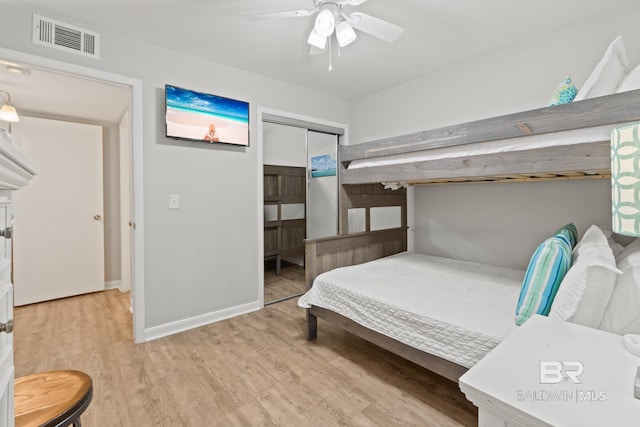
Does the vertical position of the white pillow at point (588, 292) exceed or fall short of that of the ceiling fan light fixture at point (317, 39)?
it falls short

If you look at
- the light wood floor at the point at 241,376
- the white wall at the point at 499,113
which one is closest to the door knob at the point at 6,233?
the light wood floor at the point at 241,376

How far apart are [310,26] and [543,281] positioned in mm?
2126

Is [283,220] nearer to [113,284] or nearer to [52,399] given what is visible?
[113,284]

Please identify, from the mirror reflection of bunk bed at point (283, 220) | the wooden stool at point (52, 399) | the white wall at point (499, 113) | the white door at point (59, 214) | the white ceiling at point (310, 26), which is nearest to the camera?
the wooden stool at point (52, 399)

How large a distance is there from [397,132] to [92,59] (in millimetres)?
2765

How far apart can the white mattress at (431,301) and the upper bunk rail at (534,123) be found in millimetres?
957

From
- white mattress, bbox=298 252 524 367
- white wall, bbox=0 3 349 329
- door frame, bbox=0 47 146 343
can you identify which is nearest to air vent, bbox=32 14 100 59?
white wall, bbox=0 3 349 329

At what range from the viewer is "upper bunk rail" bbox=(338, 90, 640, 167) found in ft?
4.48

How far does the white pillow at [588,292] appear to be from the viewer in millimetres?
1103

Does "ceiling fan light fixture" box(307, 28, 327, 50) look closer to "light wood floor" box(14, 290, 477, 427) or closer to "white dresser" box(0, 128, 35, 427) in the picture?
"white dresser" box(0, 128, 35, 427)

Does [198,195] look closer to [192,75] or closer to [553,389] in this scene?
[192,75]

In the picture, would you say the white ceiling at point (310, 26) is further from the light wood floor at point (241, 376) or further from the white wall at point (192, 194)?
the light wood floor at point (241, 376)

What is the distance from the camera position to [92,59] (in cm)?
213

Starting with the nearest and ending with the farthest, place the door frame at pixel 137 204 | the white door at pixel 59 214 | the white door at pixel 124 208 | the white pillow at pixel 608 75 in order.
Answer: the white pillow at pixel 608 75
the door frame at pixel 137 204
the white door at pixel 59 214
the white door at pixel 124 208
